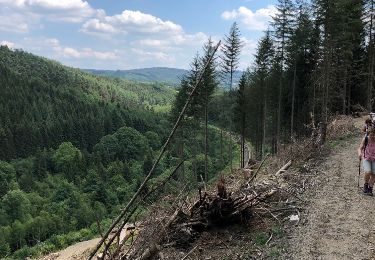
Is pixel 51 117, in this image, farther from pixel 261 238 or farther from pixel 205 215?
pixel 261 238

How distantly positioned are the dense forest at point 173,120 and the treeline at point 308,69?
0.36 feet

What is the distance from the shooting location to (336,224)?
8.39 m

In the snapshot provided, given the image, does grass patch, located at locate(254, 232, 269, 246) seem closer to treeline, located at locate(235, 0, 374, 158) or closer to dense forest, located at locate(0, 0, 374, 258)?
dense forest, located at locate(0, 0, 374, 258)

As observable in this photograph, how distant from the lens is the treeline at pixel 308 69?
29.1 meters

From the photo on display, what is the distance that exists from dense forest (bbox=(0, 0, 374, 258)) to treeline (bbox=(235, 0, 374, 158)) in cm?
11

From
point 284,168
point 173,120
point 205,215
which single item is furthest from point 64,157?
point 205,215

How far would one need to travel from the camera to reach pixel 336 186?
37.2 feet

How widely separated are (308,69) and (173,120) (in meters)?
13.0

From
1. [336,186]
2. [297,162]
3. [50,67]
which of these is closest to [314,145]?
[297,162]

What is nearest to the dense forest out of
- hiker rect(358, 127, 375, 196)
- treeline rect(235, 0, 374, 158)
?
treeline rect(235, 0, 374, 158)

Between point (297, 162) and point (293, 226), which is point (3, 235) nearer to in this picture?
point (297, 162)

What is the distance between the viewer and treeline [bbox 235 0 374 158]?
2912 centimetres

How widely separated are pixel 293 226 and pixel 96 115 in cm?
13336

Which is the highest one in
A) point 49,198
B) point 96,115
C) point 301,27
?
point 301,27
